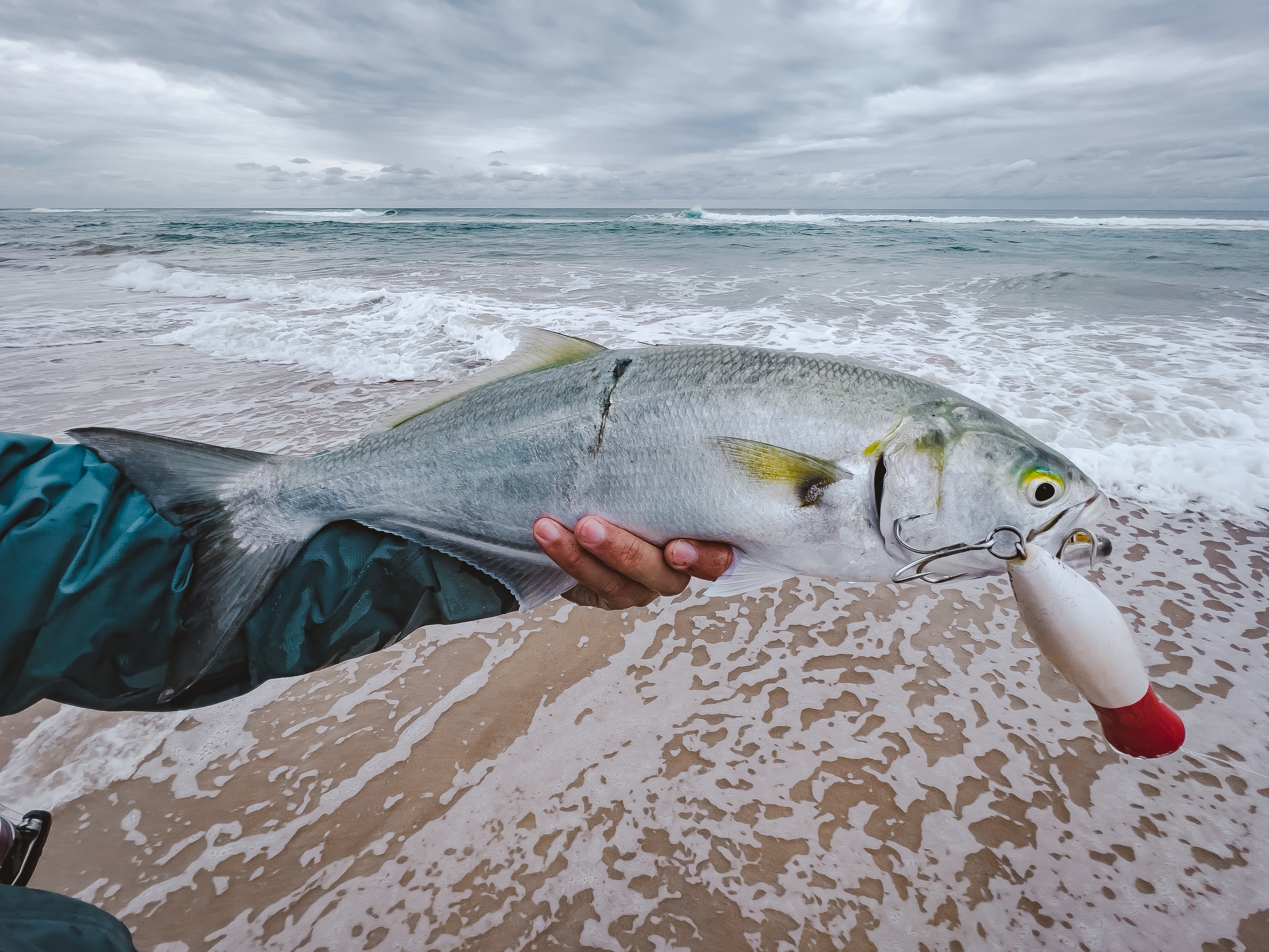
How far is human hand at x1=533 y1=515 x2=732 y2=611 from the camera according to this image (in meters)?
2.00

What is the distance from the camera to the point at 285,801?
254 cm

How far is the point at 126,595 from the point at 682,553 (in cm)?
155

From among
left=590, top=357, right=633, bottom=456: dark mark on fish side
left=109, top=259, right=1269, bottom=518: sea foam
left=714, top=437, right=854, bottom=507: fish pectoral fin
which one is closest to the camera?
left=714, top=437, right=854, bottom=507: fish pectoral fin

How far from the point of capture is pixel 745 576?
200 centimetres

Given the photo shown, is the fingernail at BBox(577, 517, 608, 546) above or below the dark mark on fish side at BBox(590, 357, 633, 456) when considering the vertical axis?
below

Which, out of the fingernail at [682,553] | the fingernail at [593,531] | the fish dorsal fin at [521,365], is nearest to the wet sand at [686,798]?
the fingernail at [682,553]

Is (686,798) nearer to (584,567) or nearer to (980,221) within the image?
(584,567)

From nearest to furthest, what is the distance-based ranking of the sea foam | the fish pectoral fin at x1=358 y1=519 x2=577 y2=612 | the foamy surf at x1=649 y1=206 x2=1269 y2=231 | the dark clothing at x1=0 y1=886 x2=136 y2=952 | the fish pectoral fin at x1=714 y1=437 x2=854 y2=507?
1. the dark clothing at x1=0 y1=886 x2=136 y2=952
2. the fish pectoral fin at x1=714 y1=437 x2=854 y2=507
3. the fish pectoral fin at x1=358 y1=519 x2=577 y2=612
4. the sea foam
5. the foamy surf at x1=649 y1=206 x2=1269 y2=231

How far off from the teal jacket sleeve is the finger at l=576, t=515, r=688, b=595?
1.94ft

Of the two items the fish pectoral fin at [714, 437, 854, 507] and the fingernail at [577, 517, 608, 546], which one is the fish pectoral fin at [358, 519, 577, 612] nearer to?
the fingernail at [577, 517, 608, 546]

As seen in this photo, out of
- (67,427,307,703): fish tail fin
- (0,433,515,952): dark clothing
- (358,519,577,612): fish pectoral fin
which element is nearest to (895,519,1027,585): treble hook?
(358,519,577,612): fish pectoral fin

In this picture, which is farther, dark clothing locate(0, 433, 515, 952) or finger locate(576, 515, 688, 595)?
finger locate(576, 515, 688, 595)

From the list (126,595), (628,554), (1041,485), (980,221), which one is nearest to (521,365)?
(628,554)

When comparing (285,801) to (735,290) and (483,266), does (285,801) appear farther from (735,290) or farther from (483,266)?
(483,266)
